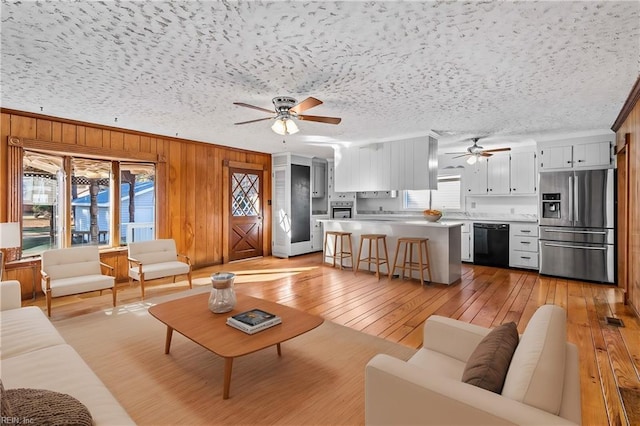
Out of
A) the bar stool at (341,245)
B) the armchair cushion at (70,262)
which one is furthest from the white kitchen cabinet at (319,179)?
the armchair cushion at (70,262)

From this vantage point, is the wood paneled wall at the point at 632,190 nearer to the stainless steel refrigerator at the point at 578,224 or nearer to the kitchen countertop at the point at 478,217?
the stainless steel refrigerator at the point at 578,224

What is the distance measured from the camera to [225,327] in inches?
95.6

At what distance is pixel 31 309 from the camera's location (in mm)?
2652

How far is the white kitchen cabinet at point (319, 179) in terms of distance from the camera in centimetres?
817

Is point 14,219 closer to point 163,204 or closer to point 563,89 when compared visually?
point 163,204

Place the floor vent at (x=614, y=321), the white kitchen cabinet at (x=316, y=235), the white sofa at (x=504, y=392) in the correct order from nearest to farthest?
the white sofa at (x=504, y=392)
the floor vent at (x=614, y=321)
the white kitchen cabinet at (x=316, y=235)

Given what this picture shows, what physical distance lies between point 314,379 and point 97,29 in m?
3.01

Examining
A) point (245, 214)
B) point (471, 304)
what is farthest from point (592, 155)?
point (245, 214)

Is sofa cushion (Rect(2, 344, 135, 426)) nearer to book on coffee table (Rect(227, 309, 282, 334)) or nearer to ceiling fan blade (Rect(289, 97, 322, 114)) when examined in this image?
book on coffee table (Rect(227, 309, 282, 334))

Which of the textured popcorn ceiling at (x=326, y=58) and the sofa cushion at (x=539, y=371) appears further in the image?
the textured popcorn ceiling at (x=326, y=58)

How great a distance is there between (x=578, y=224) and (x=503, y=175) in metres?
1.75

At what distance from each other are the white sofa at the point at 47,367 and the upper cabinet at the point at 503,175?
7.23 meters

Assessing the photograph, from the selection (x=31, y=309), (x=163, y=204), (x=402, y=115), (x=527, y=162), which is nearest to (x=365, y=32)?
(x=402, y=115)

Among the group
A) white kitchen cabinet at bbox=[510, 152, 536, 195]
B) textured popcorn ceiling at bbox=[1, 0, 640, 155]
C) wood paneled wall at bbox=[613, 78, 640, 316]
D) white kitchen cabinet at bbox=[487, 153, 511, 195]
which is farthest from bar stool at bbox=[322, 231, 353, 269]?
wood paneled wall at bbox=[613, 78, 640, 316]
